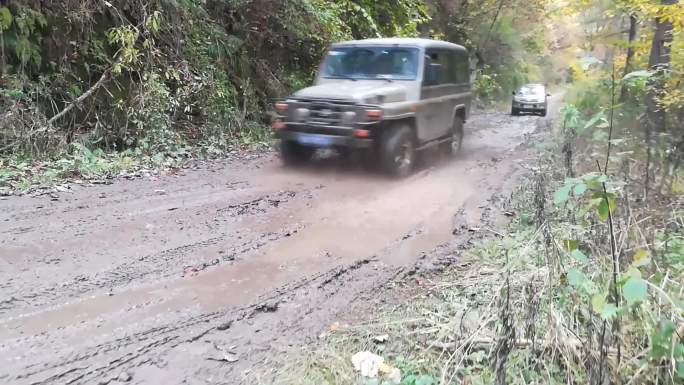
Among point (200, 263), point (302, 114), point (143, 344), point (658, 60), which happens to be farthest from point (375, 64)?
point (143, 344)

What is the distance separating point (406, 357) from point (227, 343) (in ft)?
3.68

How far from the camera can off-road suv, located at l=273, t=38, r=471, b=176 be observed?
7.84 meters

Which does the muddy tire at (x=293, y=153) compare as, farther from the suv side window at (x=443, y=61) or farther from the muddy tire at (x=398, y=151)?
the suv side window at (x=443, y=61)

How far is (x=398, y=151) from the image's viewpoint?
27.2 feet

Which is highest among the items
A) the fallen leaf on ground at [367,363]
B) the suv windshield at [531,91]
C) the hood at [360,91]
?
the hood at [360,91]

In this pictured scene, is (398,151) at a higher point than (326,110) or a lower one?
lower

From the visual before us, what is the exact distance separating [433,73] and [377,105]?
1827mm

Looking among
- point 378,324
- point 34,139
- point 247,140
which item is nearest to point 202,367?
point 378,324

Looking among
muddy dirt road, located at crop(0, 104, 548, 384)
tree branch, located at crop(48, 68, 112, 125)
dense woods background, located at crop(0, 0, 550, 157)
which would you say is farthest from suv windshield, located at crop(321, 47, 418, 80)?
tree branch, located at crop(48, 68, 112, 125)

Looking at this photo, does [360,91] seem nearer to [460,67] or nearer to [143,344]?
[460,67]

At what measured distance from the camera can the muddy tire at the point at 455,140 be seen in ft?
34.7

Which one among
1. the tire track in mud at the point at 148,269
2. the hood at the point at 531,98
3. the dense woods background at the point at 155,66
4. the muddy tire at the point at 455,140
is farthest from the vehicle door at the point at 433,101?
the hood at the point at 531,98

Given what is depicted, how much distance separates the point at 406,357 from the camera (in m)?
3.35

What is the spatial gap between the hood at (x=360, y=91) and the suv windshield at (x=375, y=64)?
0.18m
